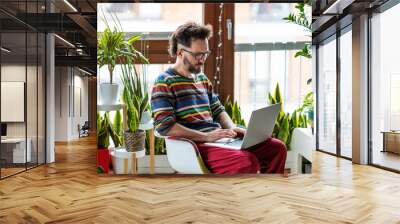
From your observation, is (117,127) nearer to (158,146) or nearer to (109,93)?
(109,93)

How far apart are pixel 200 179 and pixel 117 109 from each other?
4.14 feet

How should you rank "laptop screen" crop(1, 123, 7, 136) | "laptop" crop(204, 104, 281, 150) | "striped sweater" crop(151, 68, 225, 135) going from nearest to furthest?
"striped sweater" crop(151, 68, 225, 135) → "laptop" crop(204, 104, 281, 150) → "laptop screen" crop(1, 123, 7, 136)

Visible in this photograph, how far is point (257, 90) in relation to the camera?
453 cm

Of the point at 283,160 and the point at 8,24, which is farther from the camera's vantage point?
the point at 8,24

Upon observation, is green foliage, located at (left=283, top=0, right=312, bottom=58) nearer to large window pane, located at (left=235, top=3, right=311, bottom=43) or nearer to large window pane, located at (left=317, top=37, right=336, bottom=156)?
large window pane, located at (left=235, top=3, right=311, bottom=43)

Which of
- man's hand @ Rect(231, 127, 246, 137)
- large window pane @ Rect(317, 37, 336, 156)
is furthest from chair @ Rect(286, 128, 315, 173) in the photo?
large window pane @ Rect(317, 37, 336, 156)

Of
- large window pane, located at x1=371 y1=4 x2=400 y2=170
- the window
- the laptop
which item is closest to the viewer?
the laptop

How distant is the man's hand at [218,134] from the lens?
14.1ft

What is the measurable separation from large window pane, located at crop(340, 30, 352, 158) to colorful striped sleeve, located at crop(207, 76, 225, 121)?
11.1 feet

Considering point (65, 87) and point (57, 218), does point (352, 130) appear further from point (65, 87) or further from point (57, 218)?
point (65, 87)

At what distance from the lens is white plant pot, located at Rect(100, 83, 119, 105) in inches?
174

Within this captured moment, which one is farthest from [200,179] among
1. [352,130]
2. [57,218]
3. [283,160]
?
[352,130]

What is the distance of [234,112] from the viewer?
176 inches

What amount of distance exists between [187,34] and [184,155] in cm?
A: 135
